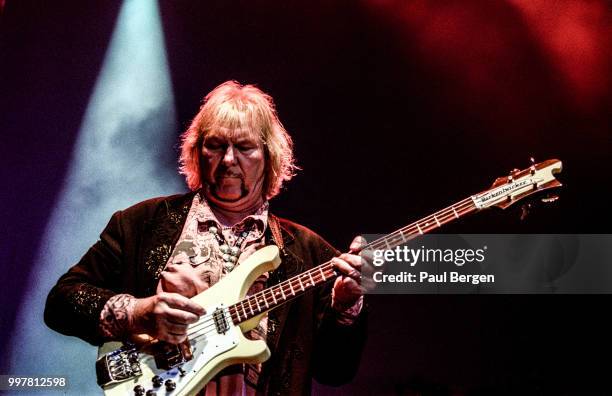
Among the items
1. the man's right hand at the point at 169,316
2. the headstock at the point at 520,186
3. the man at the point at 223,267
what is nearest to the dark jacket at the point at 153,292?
the man at the point at 223,267

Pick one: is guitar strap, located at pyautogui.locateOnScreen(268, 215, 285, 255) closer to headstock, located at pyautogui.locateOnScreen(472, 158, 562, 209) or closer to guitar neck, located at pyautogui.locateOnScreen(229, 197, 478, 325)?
guitar neck, located at pyautogui.locateOnScreen(229, 197, 478, 325)

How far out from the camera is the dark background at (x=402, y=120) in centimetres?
357

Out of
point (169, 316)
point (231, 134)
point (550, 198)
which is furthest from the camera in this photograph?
point (231, 134)

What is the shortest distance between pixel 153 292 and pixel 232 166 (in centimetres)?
61

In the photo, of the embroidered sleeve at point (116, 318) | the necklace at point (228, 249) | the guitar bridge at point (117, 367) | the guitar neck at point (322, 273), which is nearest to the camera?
the guitar bridge at point (117, 367)

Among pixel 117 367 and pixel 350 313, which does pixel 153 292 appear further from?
pixel 350 313

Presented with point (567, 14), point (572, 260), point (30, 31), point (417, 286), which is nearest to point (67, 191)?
point (30, 31)

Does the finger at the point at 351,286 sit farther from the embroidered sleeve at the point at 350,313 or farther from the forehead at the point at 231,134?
the forehead at the point at 231,134

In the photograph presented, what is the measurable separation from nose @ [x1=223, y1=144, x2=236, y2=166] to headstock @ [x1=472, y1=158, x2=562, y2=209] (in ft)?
3.30

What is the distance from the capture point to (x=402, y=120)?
12.2 ft

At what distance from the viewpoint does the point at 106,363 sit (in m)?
2.15

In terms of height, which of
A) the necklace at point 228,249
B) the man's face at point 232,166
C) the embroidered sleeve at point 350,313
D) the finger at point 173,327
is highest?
the man's face at point 232,166

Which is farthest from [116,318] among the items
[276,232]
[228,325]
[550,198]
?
[550,198]

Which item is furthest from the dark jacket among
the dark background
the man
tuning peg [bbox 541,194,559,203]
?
the dark background
